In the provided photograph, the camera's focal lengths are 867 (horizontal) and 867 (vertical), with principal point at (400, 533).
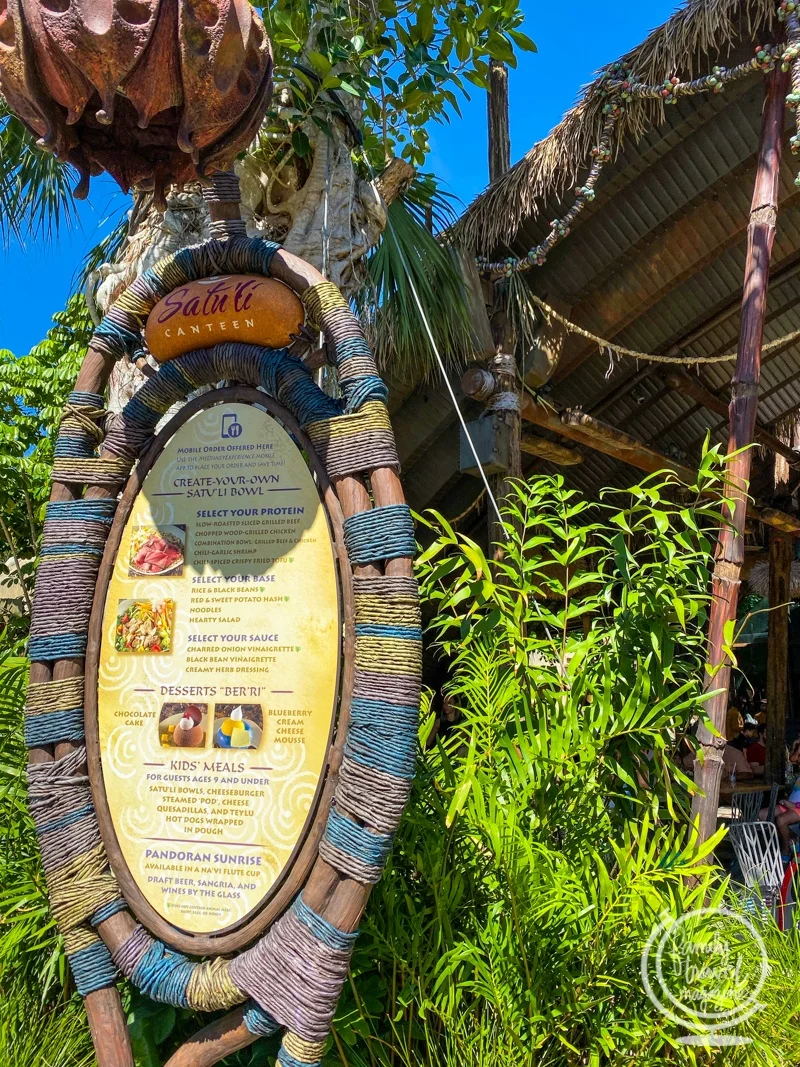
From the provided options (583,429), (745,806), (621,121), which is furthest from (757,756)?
(621,121)

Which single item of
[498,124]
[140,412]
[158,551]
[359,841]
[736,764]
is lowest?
[736,764]

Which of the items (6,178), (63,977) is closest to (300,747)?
(63,977)

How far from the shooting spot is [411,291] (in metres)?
4.07

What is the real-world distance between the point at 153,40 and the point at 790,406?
7.29m

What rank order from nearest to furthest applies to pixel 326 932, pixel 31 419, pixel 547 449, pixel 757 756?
1. pixel 326 932
2. pixel 547 449
3. pixel 31 419
4. pixel 757 756

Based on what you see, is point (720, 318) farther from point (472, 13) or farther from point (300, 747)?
point (300, 747)

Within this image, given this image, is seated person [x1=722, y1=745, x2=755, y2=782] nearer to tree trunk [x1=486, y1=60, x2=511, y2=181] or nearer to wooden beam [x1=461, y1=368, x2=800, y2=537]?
wooden beam [x1=461, y1=368, x2=800, y2=537]

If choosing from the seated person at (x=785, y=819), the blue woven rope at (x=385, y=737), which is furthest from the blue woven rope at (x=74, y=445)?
the seated person at (x=785, y=819)

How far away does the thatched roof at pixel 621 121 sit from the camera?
152 inches

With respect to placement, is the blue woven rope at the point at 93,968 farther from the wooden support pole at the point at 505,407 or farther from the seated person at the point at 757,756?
the seated person at the point at 757,756

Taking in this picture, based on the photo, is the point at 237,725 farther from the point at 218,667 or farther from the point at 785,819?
the point at 785,819

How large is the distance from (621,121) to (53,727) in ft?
12.7

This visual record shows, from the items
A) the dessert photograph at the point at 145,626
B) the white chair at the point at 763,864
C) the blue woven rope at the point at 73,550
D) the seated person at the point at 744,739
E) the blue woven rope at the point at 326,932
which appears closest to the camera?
the blue woven rope at the point at 326,932

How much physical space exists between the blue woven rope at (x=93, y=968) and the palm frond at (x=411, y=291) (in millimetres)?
2997
